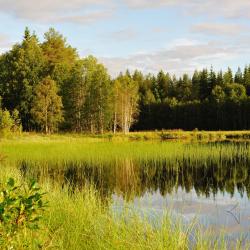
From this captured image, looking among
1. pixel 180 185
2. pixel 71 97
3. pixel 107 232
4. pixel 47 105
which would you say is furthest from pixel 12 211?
pixel 71 97

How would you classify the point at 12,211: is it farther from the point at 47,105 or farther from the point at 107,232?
the point at 47,105

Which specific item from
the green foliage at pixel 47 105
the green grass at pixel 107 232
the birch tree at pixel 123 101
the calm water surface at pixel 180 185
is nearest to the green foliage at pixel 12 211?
the green grass at pixel 107 232

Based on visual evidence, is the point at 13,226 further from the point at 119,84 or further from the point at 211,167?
the point at 119,84

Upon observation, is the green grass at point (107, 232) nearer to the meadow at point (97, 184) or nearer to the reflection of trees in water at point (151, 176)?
the meadow at point (97, 184)

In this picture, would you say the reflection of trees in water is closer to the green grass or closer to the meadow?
the meadow

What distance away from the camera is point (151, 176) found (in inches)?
693

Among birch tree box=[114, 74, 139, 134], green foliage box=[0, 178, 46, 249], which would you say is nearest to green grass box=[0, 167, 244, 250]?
green foliage box=[0, 178, 46, 249]

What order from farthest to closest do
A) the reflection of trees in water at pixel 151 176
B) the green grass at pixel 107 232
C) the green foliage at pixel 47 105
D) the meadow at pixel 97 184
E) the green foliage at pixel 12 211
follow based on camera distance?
1. the green foliage at pixel 47 105
2. the reflection of trees in water at pixel 151 176
3. the meadow at pixel 97 184
4. the green grass at pixel 107 232
5. the green foliage at pixel 12 211

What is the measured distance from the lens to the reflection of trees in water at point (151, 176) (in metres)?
15.3

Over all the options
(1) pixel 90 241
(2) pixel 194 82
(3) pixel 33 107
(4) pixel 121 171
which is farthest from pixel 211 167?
(2) pixel 194 82

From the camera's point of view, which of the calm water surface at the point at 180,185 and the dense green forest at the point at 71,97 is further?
the dense green forest at the point at 71,97

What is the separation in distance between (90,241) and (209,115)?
64797mm

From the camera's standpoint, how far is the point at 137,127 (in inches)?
3000

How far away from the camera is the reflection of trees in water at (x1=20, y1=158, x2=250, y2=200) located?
50.1 feet
